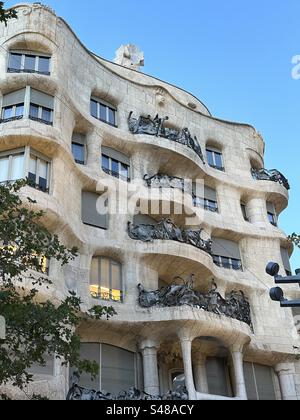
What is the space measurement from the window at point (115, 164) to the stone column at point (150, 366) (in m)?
6.69

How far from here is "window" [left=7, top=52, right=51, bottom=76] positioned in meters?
20.8

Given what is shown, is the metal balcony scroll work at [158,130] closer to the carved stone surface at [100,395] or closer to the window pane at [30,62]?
the window pane at [30,62]

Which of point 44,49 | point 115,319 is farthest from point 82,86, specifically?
point 115,319

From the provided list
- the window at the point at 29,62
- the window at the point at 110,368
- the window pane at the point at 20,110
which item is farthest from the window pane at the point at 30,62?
the window at the point at 110,368

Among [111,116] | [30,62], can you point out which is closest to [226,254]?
[111,116]

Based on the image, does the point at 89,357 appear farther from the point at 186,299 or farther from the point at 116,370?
the point at 186,299

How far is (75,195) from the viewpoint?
19859 millimetres

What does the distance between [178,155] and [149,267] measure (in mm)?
5498

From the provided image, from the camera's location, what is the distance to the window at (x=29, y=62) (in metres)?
20.8

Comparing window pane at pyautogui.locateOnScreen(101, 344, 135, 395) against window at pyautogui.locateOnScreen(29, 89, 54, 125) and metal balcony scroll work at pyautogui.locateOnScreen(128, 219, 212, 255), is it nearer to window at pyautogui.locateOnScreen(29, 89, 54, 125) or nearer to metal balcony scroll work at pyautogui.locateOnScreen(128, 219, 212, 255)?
metal balcony scroll work at pyautogui.locateOnScreen(128, 219, 212, 255)

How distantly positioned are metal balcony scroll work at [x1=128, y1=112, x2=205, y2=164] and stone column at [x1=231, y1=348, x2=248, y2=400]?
359 inches

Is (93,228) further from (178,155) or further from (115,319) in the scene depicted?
(178,155)
